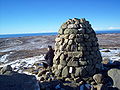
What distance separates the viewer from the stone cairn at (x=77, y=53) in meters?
7.80

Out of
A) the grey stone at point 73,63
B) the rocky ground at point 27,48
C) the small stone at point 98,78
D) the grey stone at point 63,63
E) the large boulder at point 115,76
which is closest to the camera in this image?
the large boulder at point 115,76

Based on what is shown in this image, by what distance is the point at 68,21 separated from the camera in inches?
348

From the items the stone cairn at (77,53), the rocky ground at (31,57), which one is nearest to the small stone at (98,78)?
the stone cairn at (77,53)

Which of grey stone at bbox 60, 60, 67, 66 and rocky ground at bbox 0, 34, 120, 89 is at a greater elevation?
grey stone at bbox 60, 60, 67, 66

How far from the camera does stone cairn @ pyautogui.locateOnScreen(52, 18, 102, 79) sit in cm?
780

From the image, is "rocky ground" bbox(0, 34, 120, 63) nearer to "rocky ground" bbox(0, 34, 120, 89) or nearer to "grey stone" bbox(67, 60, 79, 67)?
"rocky ground" bbox(0, 34, 120, 89)

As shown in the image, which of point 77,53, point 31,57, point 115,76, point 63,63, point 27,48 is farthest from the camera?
point 27,48

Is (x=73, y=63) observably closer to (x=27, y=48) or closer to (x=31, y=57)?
(x=31, y=57)

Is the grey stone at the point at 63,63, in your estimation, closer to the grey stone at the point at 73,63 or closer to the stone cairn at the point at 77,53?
the stone cairn at the point at 77,53

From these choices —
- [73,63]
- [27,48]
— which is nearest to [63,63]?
[73,63]

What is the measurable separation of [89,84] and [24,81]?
3318 millimetres

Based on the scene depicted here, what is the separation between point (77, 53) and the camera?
782cm

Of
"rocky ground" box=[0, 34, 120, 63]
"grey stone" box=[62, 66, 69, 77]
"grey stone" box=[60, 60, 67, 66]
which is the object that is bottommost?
"rocky ground" box=[0, 34, 120, 63]

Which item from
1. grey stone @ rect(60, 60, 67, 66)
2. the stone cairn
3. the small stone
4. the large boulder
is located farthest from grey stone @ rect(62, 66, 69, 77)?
the large boulder
